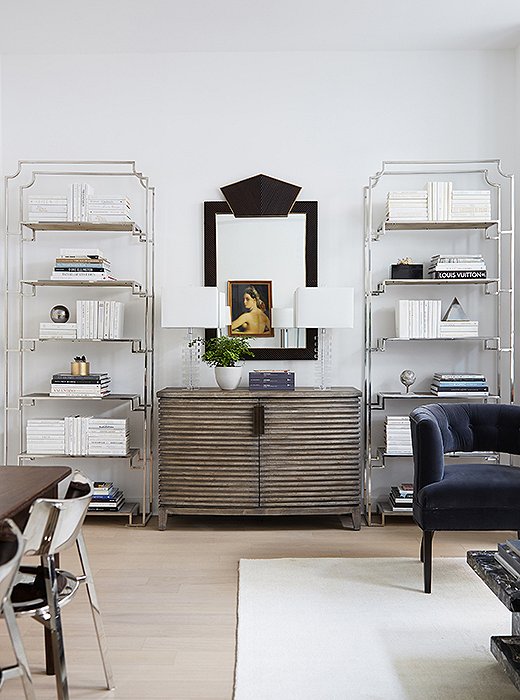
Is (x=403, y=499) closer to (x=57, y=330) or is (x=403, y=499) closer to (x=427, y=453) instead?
(x=427, y=453)

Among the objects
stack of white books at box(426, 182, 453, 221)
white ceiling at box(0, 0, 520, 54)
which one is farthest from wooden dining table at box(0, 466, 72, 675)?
stack of white books at box(426, 182, 453, 221)

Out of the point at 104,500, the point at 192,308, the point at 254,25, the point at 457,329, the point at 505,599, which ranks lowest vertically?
the point at 104,500

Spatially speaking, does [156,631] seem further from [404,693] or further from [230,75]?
[230,75]

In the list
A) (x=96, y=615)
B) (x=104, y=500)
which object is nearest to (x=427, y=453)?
(x=96, y=615)

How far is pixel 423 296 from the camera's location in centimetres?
520

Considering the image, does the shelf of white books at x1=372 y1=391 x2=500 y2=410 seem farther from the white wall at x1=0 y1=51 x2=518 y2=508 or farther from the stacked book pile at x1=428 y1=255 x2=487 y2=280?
the stacked book pile at x1=428 y1=255 x2=487 y2=280

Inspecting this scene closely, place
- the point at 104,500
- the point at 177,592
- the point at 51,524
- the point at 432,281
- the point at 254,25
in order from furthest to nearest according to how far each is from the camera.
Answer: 1. the point at 104,500
2. the point at 432,281
3. the point at 254,25
4. the point at 177,592
5. the point at 51,524

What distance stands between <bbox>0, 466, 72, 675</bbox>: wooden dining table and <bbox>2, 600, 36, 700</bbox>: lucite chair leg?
0.26 m

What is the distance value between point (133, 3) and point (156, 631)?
3.42 m

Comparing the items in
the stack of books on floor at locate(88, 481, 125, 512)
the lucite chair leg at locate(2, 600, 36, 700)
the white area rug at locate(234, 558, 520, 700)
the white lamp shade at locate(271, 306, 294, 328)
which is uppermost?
the white lamp shade at locate(271, 306, 294, 328)

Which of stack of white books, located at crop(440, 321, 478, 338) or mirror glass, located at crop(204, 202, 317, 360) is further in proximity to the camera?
mirror glass, located at crop(204, 202, 317, 360)

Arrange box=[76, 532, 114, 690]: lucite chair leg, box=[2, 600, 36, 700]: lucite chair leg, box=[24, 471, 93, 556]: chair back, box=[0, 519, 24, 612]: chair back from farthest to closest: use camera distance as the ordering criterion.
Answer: box=[76, 532, 114, 690]: lucite chair leg → box=[24, 471, 93, 556]: chair back → box=[2, 600, 36, 700]: lucite chair leg → box=[0, 519, 24, 612]: chair back

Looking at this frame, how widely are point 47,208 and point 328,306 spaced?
193 cm

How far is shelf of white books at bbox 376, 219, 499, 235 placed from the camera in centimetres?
483
